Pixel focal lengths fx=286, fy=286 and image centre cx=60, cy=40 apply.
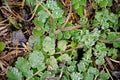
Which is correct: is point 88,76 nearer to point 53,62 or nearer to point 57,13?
point 53,62

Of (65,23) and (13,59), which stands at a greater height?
(65,23)

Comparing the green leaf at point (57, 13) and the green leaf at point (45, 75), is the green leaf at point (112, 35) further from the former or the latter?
the green leaf at point (45, 75)

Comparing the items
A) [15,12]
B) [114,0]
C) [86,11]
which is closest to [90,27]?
[86,11]

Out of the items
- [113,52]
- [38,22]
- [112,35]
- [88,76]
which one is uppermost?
[38,22]

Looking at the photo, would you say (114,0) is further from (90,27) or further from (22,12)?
(22,12)

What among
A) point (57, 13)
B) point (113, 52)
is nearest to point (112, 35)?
point (113, 52)

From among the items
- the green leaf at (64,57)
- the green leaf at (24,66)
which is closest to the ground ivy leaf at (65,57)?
the green leaf at (64,57)
